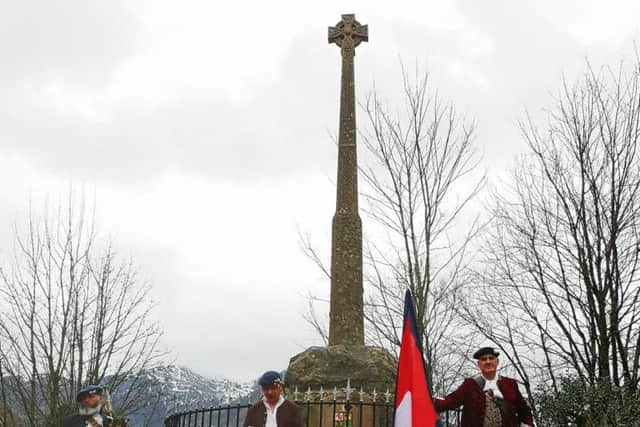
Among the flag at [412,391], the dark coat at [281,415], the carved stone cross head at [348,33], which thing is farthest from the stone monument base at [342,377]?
the carved stone cross head at [348,33]

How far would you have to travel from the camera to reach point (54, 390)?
13242mm

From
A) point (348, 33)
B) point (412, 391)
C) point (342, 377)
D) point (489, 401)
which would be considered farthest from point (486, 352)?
→ point (348, 33)

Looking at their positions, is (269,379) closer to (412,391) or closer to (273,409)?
(273,409)

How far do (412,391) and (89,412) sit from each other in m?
2.90

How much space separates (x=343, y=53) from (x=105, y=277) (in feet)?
24.2

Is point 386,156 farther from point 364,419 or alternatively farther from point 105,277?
point 105,277

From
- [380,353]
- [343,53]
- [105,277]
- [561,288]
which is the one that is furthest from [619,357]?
[105,277]

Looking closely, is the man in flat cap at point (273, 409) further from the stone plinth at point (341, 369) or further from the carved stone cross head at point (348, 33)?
the carved stone cross head at point (348, 33)

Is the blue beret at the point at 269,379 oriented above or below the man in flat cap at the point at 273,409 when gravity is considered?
above

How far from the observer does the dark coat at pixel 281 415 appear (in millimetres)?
5324

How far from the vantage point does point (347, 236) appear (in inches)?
464

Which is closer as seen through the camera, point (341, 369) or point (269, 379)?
point (269, 379)

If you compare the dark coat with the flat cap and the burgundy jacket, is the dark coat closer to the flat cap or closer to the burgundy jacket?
the burgundy jacket

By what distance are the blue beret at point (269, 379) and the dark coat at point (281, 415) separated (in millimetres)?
201
